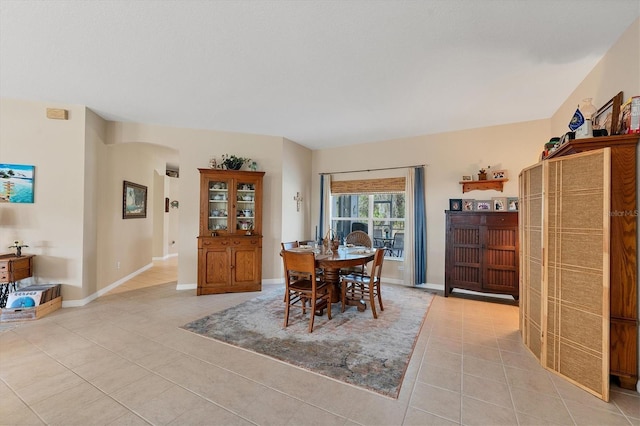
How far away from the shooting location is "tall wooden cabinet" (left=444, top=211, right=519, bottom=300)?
3.85 metres

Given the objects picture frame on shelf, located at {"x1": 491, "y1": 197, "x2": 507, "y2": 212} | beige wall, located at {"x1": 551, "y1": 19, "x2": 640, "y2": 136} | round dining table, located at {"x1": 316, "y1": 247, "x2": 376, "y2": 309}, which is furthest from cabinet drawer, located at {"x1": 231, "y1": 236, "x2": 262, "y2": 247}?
beige wall, located at {"x1": 551, "y1": 19, "x2": 640, "y2": 136}

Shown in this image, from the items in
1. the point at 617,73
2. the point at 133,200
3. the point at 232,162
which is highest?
the point at 617,73

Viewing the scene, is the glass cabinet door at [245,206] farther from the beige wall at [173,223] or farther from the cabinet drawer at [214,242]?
the beige wall at [173,223]

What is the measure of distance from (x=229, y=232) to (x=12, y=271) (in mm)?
2603

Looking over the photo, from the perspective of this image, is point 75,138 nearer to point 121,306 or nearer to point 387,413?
point 121,306

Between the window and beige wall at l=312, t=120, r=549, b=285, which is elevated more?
beige wall at l=312, t=120, r=549, b=285

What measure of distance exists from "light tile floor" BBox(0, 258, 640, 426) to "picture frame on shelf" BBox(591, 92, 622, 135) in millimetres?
2133

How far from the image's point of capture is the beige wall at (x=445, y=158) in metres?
4.29

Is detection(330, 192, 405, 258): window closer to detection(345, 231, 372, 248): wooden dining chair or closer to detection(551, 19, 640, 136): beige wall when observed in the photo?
detection(345, 231, 372, 248): wooden dining chair

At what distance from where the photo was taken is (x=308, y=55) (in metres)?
2.51

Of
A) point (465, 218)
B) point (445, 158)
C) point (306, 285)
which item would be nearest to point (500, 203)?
point (465, 218)

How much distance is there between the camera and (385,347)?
2633 millimetres

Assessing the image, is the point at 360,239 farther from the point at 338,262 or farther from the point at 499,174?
the point at 499,174

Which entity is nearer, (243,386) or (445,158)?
(243,386)
